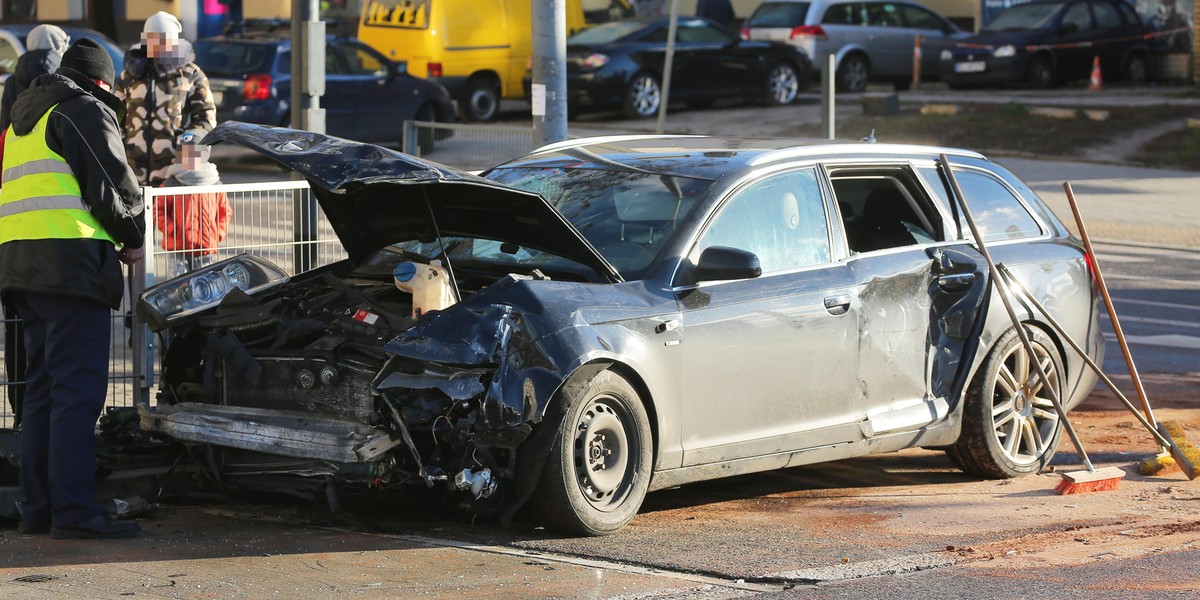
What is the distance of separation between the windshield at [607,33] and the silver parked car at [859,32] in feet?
11.2

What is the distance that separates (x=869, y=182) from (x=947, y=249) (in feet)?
1.59

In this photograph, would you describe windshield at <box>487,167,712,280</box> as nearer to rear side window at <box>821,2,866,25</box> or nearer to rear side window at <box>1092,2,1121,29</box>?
rear side window at <box>821,2,866,25</box>

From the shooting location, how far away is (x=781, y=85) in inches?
1101

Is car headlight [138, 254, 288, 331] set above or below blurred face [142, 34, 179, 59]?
below

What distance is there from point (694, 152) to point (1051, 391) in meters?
2.05

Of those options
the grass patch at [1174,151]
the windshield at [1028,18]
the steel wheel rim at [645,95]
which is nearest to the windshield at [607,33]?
the steel wheel rim at [645,95]

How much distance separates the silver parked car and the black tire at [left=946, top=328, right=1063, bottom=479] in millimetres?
21274

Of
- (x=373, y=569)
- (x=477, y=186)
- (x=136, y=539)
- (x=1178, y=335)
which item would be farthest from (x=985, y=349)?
(x=1178, y=335)

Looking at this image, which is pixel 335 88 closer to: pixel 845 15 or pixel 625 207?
pixel 845 15

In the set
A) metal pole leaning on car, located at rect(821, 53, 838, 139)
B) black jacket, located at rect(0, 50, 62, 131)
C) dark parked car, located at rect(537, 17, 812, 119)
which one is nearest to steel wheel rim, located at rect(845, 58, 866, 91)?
dark parked car, located at rect(537, 17, 812, 119)

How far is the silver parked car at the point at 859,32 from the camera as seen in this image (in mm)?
29406

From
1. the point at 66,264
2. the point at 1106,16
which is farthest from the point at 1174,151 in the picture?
the point at 66,264

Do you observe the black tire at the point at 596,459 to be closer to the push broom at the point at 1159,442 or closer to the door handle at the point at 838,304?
the door handle at the point at 838,304

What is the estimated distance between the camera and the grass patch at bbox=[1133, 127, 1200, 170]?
22297 mm
